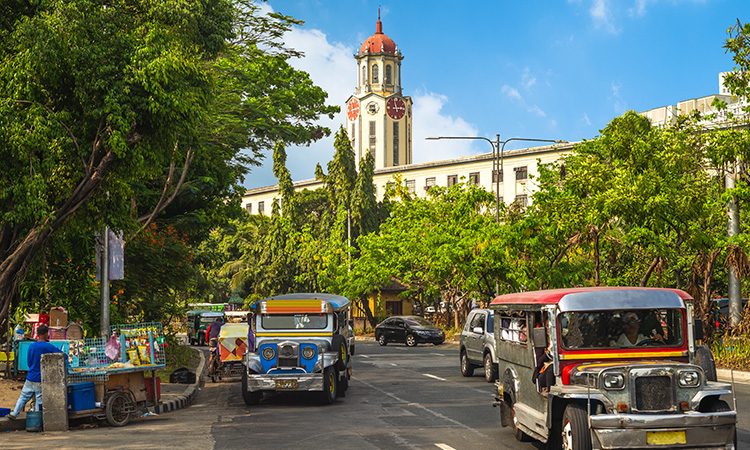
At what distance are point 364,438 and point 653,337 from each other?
4665 mm

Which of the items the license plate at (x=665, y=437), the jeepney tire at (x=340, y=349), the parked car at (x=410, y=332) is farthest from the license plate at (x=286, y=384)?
the parked car at (x=410, y=332)

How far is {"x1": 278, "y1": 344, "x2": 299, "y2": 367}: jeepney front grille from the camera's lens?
17672 mm

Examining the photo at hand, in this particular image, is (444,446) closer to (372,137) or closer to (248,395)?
(248,395)

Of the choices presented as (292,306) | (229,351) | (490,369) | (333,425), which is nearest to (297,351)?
(292,306)

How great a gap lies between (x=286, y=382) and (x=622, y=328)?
347 inches

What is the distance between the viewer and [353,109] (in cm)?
12912

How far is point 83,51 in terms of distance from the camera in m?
14.9

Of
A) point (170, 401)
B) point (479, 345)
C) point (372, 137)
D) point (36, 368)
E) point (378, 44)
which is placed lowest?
point (170, 401)

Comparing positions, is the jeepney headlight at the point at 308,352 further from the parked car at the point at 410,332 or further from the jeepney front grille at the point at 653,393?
the parked car at the point at 410,332

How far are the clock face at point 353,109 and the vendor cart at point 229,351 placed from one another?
107m

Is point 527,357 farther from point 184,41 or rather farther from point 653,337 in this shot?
point 184,41

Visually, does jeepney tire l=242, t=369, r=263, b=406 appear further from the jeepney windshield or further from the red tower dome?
the red tower dome

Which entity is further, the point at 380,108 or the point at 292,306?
the point at 380,108

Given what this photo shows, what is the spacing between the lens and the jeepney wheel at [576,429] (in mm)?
9109
